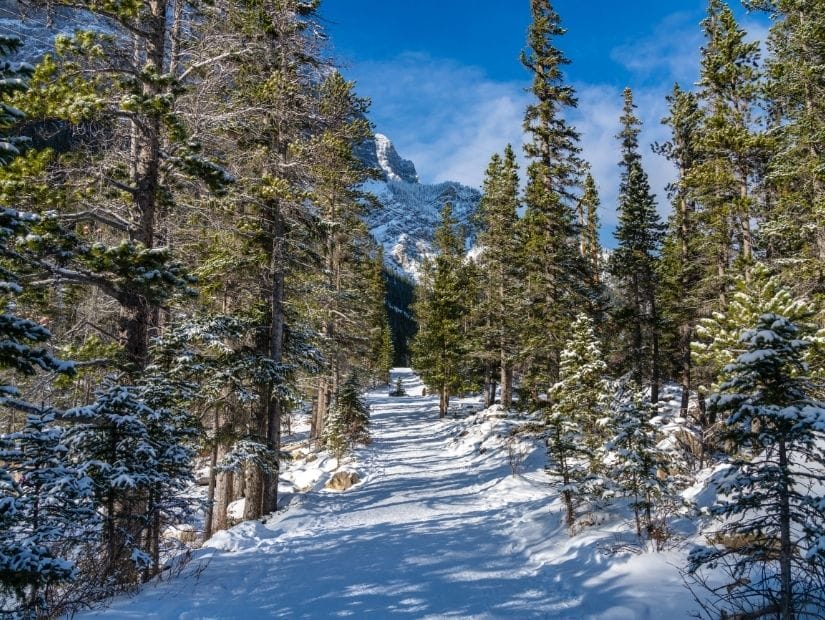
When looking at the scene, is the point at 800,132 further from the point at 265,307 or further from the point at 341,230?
the point at 265,307

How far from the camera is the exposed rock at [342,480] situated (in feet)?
55.7

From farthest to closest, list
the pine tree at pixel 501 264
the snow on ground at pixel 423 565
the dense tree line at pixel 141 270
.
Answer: the pine tree at pixel 501 264 < the snow on ground at pixel 423 565 < the dense tree line at pixel 141 270

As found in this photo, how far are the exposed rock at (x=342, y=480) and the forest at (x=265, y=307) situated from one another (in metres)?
2.35

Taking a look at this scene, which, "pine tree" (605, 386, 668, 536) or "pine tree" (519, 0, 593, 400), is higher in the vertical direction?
"pine tree" (519, 0, 593, 400)

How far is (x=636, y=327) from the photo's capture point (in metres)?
28.3

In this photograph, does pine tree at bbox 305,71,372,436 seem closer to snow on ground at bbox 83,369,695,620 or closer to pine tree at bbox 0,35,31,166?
snow on ground at bbox 83,369,695,620

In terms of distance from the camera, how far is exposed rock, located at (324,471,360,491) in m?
17.0

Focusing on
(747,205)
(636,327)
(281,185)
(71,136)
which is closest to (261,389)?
(281,185)

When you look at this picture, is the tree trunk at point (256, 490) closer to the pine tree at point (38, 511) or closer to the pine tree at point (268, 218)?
the pine tree at point (268, 218)

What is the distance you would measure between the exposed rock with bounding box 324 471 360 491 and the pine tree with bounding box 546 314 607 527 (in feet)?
24.4

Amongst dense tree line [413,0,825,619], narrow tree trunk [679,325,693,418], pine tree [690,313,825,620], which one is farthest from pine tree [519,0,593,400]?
pine tree [690,313,825,620]

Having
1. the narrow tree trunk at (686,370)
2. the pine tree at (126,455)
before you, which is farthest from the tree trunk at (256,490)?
Answer: the narrow tree trunk at (686,370)

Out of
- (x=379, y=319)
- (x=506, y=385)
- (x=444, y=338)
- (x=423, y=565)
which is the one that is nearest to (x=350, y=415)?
(x=506, y=385)

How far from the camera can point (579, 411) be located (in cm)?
1270
